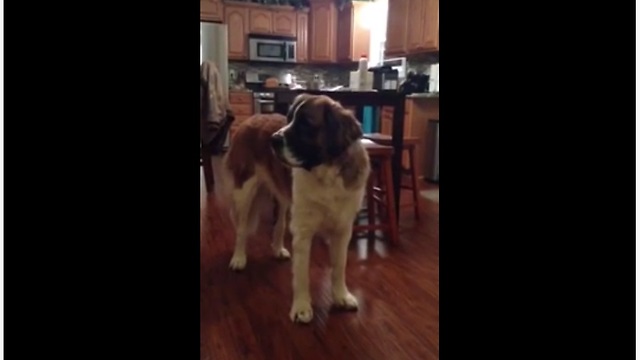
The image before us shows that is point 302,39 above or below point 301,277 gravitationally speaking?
above

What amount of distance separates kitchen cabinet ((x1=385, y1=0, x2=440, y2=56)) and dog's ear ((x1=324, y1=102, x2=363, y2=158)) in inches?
6.6

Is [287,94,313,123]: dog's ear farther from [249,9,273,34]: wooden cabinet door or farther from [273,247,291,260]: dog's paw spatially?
[273,247,291,260]: dog's paw

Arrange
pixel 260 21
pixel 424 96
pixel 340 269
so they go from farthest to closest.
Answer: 1. pixel 340 269
2. pixel 424 96
3. pixel 260 21

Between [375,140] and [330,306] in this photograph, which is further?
[330,306]

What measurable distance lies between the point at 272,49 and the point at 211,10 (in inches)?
5.1

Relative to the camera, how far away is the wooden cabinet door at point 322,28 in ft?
2.70

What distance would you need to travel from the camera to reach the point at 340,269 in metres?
1.03

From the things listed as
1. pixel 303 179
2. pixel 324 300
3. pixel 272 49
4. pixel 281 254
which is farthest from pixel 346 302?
pixel 272 49
